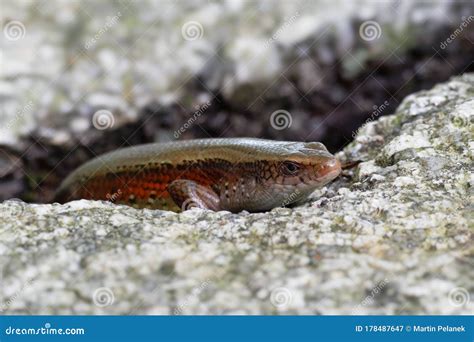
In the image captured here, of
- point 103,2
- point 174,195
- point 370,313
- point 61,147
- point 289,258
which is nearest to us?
point 370,313

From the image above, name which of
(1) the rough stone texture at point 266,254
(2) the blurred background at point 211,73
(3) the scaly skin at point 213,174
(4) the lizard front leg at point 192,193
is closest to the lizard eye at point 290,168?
(3) the scaly skin at point 213,174

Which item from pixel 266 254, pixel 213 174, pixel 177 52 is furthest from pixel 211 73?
pixel 266 254

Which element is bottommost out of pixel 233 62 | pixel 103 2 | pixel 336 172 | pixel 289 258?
pixel 289 258

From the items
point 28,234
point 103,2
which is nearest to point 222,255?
point 28,234

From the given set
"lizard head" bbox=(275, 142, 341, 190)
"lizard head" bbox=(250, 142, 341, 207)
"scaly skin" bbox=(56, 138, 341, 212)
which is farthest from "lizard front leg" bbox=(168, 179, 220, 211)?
"lizard head" bbox=(275, 142, 341, 190)

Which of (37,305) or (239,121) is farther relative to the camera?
(239,121)

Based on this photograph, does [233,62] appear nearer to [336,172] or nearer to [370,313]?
[336,172]

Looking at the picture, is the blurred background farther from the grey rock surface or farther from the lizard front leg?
the lizard front leg
